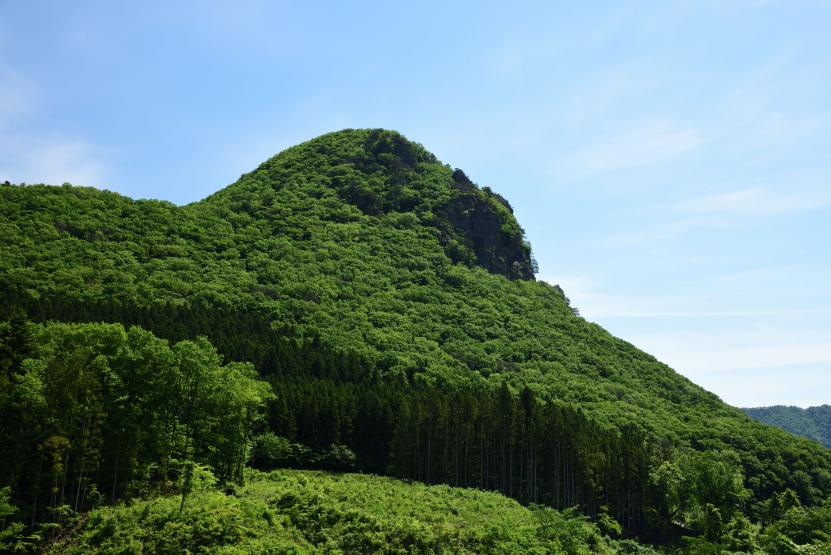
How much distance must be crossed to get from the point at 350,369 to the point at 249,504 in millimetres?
62922

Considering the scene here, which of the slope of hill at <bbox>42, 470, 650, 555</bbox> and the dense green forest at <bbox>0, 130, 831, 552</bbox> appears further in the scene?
the dense green forest at <bbox>0, 130, 831, 552</bbox>

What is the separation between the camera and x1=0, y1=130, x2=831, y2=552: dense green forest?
54562 mm

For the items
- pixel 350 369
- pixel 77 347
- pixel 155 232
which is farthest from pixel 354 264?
pixel 77 347

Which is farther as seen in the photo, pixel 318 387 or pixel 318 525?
pixel 318 387

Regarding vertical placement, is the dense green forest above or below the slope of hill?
above

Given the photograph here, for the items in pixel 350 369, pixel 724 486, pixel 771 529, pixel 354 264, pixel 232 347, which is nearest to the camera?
pixel 771 529

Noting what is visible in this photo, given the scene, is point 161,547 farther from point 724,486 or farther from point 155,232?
point 155,232

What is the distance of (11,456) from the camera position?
48.2 m

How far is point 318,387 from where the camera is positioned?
328ft

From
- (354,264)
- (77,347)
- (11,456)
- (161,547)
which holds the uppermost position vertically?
(354,264)

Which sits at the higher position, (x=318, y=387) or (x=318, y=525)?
(x=318, y=387)

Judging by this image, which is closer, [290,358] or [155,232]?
[290,358]

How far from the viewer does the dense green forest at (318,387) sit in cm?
5456

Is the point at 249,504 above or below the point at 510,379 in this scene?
below
